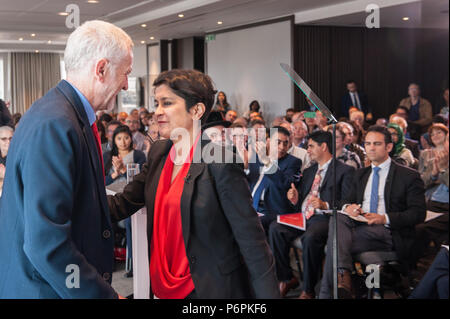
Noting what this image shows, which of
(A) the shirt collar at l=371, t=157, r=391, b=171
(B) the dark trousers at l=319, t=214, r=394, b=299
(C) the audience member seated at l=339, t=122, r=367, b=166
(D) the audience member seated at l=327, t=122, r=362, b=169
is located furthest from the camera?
(C) the audience member seated at l=339, t=122, r=367, b=166

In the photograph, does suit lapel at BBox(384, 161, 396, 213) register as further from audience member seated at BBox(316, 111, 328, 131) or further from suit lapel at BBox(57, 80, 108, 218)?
audience member seated at BBox(316, 111, 328, 131)

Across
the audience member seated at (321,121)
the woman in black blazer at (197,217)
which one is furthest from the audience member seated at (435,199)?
the woman in black blazer at (197,217)

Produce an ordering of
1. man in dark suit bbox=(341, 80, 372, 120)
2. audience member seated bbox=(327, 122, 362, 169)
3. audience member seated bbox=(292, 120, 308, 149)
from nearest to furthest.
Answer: audience member seated bbox=(327, 122, 362, 169)
audience member seated bbox=(292, 120, 308, 149)
man in dark suit bbox=(341, 80, 372, 120)

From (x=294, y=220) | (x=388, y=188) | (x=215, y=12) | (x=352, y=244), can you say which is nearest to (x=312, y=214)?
(x=294, y=220)

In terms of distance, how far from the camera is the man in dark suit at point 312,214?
3.56 m

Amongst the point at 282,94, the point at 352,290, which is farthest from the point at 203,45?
the point at 352,290

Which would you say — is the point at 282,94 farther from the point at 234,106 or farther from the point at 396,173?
the point at 396,173

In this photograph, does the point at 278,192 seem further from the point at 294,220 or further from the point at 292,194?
the point at 294,220

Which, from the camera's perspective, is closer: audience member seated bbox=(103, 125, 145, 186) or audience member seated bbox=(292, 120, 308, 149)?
audience member seated bbox=(103, 125, 145, 186)

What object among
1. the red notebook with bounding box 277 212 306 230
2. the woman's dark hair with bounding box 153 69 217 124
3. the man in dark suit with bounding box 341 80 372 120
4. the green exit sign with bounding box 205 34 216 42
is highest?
the green exit sign with bounding box 205 34 216 42

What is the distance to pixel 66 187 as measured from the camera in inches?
44.3

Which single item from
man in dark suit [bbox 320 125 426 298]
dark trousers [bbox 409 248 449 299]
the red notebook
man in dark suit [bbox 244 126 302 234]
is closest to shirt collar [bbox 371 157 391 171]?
man in dark suit [bbox 320 125 426 298]

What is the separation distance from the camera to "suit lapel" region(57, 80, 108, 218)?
1241 mm

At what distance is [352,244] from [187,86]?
6.79ft
